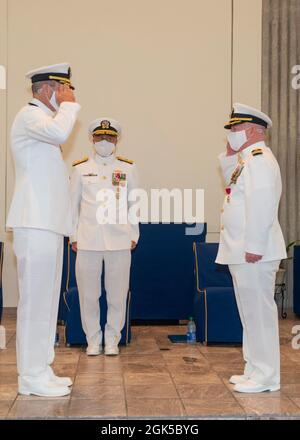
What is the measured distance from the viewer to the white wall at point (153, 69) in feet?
25.2

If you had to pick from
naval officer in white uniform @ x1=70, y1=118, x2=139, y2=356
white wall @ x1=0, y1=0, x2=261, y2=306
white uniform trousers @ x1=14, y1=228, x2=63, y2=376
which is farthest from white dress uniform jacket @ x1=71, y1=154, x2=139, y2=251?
white wall @ x1=0, y1=0, x2=261, y2=306

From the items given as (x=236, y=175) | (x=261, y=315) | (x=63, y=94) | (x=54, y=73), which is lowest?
(x=261, y=315)

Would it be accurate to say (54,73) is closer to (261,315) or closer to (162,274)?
(261,315)

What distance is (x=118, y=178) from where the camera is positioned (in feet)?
17.3

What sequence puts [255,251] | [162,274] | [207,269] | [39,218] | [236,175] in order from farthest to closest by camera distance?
[162,274]
[207,269]
[236,175]
[255,251]
[39,218]

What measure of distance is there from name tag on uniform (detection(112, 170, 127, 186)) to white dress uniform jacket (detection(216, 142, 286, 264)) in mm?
1364

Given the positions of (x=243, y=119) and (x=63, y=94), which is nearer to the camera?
(x=63, y=94)

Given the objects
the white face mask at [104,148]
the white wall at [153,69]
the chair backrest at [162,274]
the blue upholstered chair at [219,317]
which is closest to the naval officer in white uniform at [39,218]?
the white face mask at [104,148]

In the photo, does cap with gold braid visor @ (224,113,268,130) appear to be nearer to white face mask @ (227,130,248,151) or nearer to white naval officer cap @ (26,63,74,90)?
white face mask @ (227,130,248,151)

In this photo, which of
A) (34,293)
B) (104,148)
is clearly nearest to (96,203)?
(104,148)

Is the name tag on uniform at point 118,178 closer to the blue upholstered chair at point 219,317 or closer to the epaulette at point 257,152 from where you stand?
the blue upholstered chair at point 219,317

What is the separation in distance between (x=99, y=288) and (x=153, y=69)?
3.47 m

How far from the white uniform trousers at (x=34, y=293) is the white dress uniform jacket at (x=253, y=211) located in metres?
1.04

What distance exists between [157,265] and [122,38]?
2.78 metres
